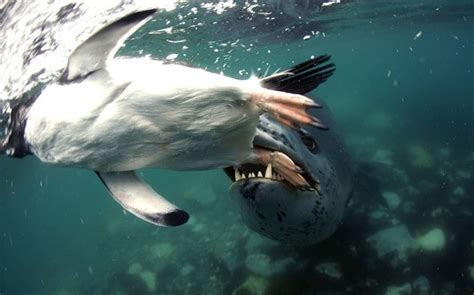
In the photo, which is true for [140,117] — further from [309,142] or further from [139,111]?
[309,142]

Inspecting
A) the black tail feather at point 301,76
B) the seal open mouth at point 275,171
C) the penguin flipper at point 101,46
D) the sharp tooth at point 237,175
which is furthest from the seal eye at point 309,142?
the penguin flipper at point 101,46

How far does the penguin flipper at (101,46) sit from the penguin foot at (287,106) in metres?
0.81

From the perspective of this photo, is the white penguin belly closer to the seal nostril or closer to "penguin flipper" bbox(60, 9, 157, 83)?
"penguin flipper" bbox(60, 9, 157, 83)

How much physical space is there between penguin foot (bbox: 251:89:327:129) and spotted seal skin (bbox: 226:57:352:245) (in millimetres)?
857

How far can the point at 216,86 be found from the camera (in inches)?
94.3

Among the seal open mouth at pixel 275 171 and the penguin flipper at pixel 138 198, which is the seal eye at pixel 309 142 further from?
the penguin flipper at pixel 138 198

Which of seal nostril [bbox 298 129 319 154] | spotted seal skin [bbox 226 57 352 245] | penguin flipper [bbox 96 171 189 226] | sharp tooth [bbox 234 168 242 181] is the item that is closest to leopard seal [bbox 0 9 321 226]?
penguin flipper [bbox 96 171 189 226]

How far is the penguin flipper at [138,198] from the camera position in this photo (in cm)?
278

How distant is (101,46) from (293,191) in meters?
2.59

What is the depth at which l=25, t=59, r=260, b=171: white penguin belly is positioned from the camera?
7.57 feet

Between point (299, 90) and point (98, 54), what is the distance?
1.29 meters

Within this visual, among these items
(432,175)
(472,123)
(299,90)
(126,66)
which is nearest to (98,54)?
(126,66)

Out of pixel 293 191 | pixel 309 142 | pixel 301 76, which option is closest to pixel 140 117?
pixel 301 76

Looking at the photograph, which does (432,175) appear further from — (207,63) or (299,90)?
(207,63)
